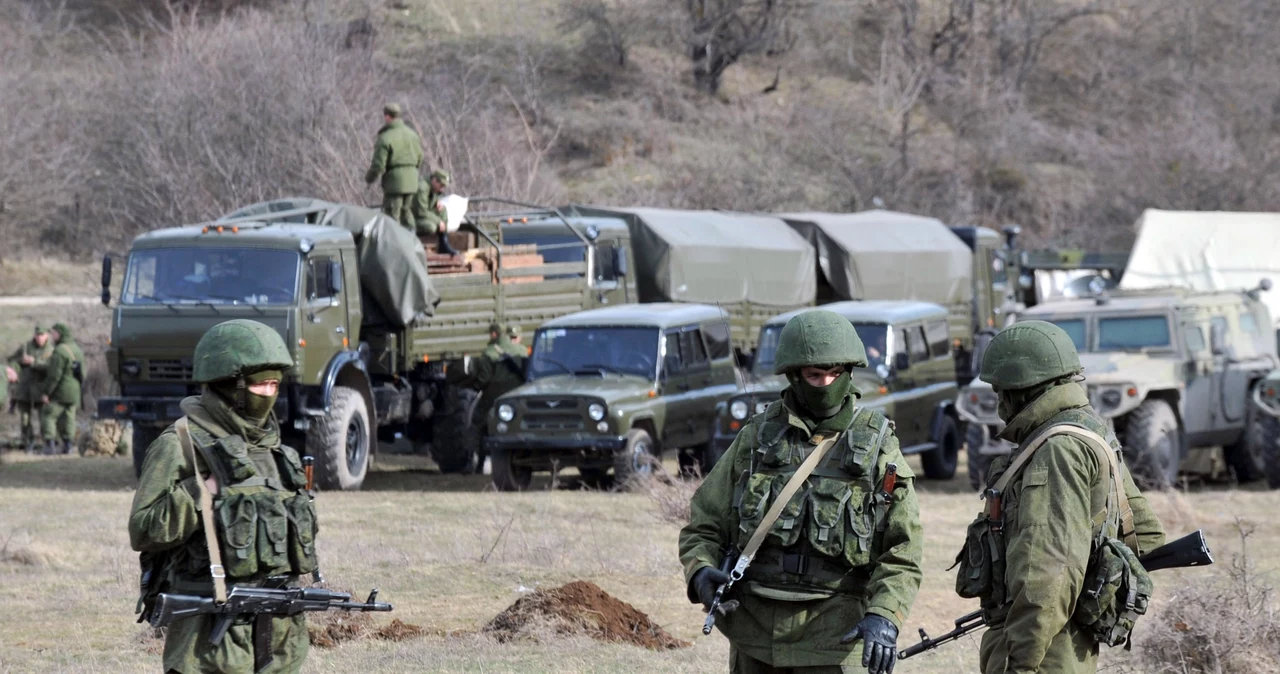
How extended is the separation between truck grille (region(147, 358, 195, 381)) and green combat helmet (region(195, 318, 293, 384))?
10243mm

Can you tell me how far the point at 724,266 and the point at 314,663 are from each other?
13290 millimetres

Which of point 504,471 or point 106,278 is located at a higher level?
point 106,278

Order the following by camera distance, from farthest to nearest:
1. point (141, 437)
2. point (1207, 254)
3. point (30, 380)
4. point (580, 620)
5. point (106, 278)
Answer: point (1207, 254) < point (30, 380) < point (106, 278) < point (141, 437) < point (580, 620)

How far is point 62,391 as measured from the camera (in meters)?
19.8

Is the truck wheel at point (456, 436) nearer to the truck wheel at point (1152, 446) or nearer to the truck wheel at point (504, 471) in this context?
the truck wheel at point (504, 471)

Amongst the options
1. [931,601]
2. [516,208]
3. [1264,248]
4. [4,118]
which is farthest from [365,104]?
[931,601]

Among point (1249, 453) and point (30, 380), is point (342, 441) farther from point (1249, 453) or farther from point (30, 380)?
point (1249, 453)

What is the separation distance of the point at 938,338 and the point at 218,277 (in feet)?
22.7

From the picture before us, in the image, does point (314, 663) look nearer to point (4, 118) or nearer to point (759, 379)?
point (759, 379)

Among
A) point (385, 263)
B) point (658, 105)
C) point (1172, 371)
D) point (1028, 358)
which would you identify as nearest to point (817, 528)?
point (1028, 358)

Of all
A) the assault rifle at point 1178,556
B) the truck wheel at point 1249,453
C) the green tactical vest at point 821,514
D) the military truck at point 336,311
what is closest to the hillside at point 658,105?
the military truck at point 336,311

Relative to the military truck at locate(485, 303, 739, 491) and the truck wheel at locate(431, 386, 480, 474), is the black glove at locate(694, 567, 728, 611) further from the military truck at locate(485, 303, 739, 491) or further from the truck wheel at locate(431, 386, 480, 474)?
the truck wheel at locate(431, 386, 480, 474)

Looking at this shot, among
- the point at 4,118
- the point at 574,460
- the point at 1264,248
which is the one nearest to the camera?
the point at 574,460

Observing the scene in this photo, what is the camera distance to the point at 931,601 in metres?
10.7
